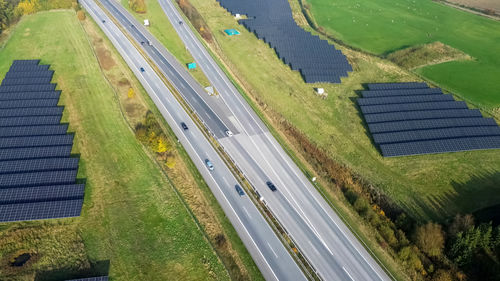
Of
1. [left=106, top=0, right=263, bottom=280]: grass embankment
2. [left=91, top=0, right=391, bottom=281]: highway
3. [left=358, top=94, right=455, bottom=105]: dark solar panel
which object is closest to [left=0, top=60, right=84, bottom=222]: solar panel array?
[left=106, top=0, right=263, bottom=280]: grass embankment

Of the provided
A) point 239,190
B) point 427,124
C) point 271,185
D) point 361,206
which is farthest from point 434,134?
point 239,190

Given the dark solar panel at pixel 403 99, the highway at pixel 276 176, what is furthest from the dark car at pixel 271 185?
the dark solar panel at pixel 403 99

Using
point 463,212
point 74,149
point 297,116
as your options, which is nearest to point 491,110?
point 463,212

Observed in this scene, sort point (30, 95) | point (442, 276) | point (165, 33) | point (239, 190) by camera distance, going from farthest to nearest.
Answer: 1. point (165, 33)
2. point (30, 95)
3. point (239, 190)
4. point (442, 276)

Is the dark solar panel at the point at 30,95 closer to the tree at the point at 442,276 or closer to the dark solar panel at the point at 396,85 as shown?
the dark solar panel at the point at 396,85

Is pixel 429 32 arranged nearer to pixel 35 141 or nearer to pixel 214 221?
pixel 214 221

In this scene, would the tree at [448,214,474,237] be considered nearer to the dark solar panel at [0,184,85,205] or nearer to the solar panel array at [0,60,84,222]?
the solar panel array at [0,60,84,222]
